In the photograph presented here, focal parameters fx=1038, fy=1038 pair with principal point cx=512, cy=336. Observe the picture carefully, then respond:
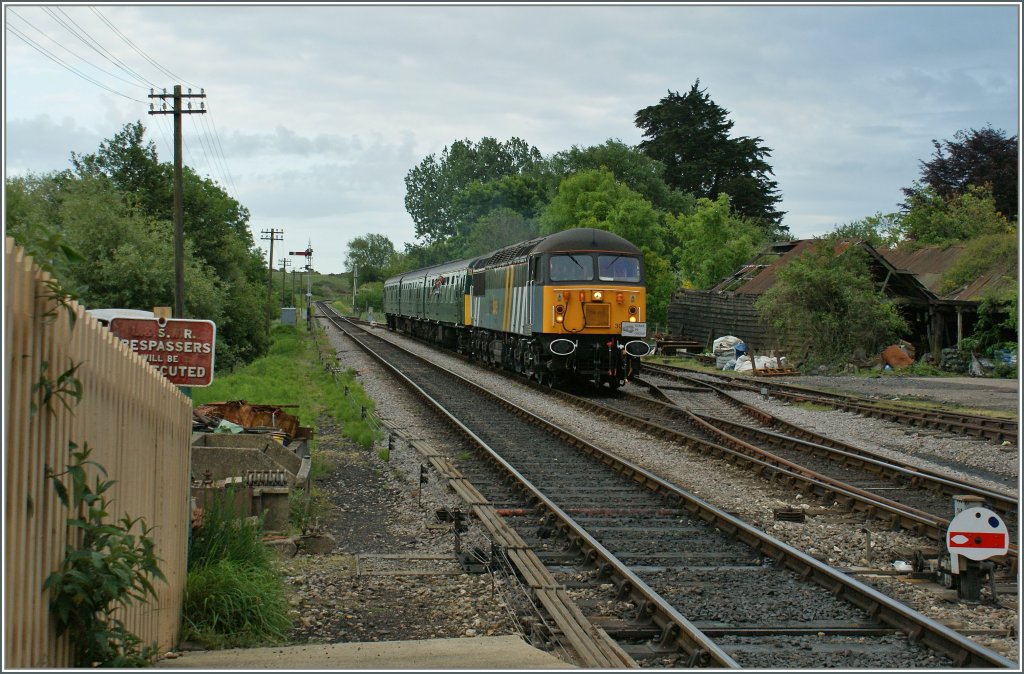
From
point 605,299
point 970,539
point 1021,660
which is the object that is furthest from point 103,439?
point 605,299

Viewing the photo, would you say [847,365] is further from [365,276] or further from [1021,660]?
[365,276]

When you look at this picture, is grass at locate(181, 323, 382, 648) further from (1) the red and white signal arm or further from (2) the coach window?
(2) the coach window

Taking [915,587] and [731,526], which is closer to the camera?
[915,587]

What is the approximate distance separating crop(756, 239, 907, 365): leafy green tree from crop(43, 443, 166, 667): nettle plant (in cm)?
2910

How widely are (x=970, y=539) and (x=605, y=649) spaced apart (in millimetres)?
3178

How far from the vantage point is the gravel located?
6988mm

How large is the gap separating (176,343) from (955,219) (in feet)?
154

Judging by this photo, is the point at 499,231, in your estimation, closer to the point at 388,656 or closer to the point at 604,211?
the point at 604,211

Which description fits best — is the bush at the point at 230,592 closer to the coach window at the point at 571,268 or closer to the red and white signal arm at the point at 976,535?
the red and white signal arm at the point at 976,535

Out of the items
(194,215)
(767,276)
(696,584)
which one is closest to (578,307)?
(696,584)

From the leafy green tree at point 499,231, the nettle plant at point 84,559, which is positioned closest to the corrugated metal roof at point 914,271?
the nettle plant at point 84,559

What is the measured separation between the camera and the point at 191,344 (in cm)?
739

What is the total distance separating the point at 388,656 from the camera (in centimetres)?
571

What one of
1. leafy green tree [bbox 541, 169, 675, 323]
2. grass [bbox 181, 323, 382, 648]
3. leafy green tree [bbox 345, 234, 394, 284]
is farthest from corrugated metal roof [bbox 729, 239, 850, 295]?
A: leafy green tree [bbox 345, 234, 394, 284]
